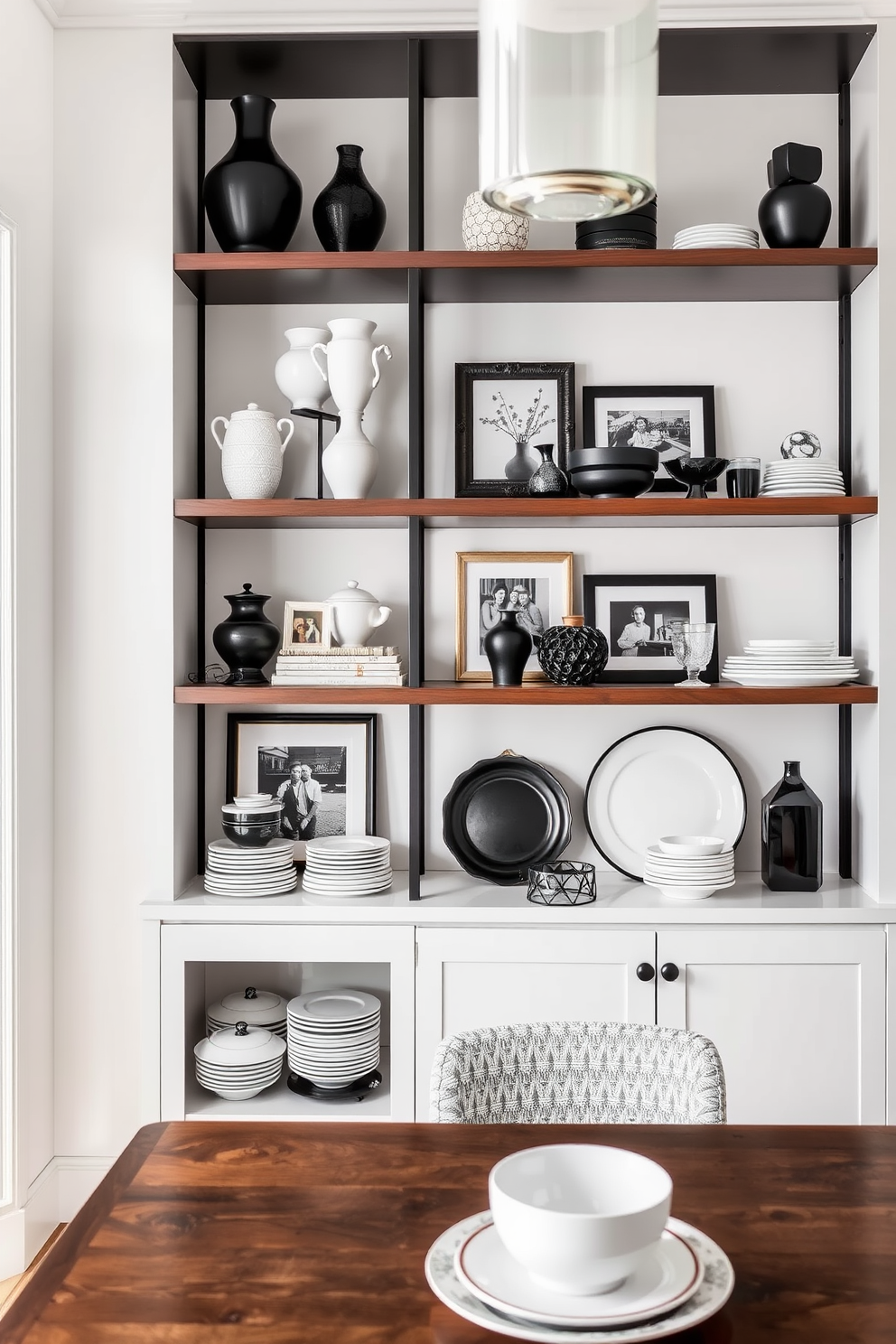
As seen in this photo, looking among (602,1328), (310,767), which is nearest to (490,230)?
(310,767)

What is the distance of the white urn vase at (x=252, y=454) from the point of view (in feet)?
8.47

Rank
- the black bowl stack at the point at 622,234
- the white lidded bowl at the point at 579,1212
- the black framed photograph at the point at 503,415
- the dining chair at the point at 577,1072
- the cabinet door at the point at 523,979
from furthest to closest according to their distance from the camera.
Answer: the black framed photograph at the point at 503,415
the black bowl stack at the point at 622,234
the cabinet door at the point at 523,979
the dining chair at the point at 577,1072
the white lidded bowl at the point at 579,1212

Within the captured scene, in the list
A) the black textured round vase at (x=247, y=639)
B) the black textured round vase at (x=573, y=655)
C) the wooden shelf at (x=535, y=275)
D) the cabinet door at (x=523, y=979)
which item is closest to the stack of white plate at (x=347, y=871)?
the cabinet door at (x=523, y=979)

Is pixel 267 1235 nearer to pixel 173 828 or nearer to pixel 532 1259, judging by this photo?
pixel 532 1259

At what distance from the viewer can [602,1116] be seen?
61.4 inches

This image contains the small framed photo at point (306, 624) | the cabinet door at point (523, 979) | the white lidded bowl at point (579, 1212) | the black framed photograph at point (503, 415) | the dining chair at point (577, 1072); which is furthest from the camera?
the black framed photograph at point (503, 415)

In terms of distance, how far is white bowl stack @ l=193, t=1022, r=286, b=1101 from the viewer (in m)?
2.46

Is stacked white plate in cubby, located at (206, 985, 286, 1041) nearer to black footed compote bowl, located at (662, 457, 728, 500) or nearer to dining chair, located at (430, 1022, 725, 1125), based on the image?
dining chair, located at (430, 1022, 725, 1125)

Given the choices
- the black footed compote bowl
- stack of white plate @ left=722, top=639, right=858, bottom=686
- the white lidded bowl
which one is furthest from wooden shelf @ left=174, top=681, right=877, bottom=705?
the white lidded bowl

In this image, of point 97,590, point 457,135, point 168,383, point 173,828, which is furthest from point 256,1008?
point 457,135

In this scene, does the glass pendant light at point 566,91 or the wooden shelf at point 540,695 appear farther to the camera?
the wooden shelf at point 540,695

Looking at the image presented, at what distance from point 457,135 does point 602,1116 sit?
92.3 inches

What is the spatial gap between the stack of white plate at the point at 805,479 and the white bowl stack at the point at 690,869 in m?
0.83

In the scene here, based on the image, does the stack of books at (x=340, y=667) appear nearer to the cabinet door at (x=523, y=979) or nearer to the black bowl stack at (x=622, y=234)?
the cabinet door at (x=523, y=979)
